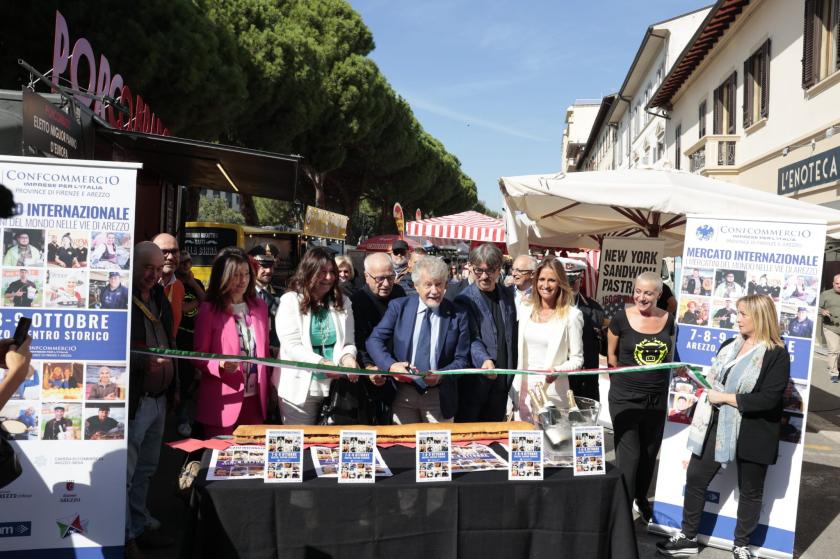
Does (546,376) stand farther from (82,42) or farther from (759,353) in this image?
(82,42)

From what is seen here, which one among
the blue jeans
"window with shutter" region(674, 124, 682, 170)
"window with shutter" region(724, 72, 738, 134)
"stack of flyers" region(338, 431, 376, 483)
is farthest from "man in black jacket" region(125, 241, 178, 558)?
"window with shutter" region(674, 124, 682, 170)

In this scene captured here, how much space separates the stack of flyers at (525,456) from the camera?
3021 millimetres

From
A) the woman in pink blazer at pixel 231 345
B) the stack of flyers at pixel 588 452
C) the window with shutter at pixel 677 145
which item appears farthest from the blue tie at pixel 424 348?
the window with shutter at pixel 677 145

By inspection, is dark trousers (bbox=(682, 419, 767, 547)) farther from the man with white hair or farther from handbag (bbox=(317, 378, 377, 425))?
handbag (bbox=(317, 378, 377, 425))

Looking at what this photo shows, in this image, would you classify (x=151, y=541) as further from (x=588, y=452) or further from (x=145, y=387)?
(x=588, y=452)

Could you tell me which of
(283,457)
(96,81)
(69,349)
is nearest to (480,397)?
(283,457)

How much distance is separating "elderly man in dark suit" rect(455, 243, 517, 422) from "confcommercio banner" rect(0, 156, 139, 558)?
207 centimetres

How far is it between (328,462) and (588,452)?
1.21 meters

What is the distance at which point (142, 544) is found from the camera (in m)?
3.89

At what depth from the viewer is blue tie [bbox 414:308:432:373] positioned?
3973 millimetres

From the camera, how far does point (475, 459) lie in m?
3.27

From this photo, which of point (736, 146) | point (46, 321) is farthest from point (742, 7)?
point (46, 321)

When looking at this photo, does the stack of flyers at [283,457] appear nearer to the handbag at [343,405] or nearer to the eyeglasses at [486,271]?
the handbag at [343,405]

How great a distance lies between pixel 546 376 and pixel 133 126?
789 centimetres
